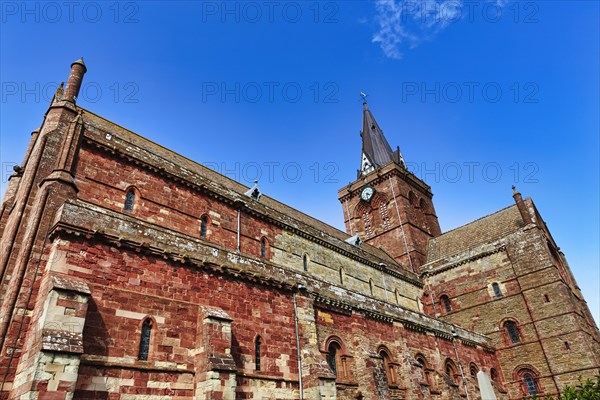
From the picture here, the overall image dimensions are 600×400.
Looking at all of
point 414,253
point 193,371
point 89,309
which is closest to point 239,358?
point 193,371

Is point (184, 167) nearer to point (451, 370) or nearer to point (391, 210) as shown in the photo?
point (451, 370)

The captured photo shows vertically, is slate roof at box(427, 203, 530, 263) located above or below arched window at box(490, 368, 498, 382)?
above

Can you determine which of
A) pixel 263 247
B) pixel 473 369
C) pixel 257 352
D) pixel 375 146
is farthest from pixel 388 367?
pixel 375 146

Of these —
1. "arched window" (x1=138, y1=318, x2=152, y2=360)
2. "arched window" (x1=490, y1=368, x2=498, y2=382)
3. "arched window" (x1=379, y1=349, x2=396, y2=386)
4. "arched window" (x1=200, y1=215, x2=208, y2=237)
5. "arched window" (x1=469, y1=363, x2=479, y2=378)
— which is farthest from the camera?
"arched window" (x1=490, y1=368, x2=498, y2=382)

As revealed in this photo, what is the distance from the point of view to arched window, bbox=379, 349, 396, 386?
64.2 ft

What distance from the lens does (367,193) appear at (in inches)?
1644

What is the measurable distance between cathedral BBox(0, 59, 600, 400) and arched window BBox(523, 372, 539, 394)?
6 cm

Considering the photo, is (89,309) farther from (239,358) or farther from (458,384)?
(458,384)

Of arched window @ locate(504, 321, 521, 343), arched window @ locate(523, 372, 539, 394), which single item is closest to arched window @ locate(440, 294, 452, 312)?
arched window @ locate(504, 321, 521, 343)

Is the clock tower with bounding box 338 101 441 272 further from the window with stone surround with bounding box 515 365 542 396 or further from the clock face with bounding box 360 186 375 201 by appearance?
the window with stone surround with bounding box 515 365 542 396

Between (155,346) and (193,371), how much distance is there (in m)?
1.41

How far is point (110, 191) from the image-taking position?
16422 mm

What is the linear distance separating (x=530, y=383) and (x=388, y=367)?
535 inches

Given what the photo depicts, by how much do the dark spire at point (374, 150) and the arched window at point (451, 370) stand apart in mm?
24131
